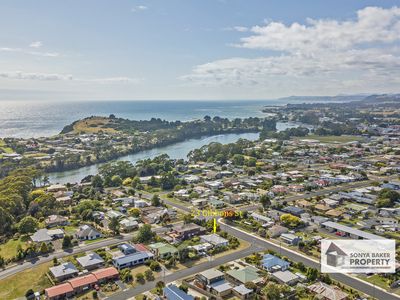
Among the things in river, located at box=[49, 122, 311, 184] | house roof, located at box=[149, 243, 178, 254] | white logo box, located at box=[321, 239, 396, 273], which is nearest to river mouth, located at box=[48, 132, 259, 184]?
river, located at box=[49, 122, 311, 184]

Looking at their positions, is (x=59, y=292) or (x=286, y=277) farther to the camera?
(x=286, y=277)

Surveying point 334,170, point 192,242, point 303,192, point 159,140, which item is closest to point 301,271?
point 192,242

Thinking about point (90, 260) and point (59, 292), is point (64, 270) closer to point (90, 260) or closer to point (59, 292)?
point (90, 260)

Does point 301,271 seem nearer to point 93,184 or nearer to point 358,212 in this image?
point 358,212

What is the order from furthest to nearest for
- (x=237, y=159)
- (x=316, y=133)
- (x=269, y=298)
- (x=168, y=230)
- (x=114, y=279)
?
(x=316, y=133)
(x=237, y=159)
(x=168, y=230)
(x=114, y=279)
(x=269, y=298)

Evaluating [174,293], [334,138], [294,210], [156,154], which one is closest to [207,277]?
[174,293]
